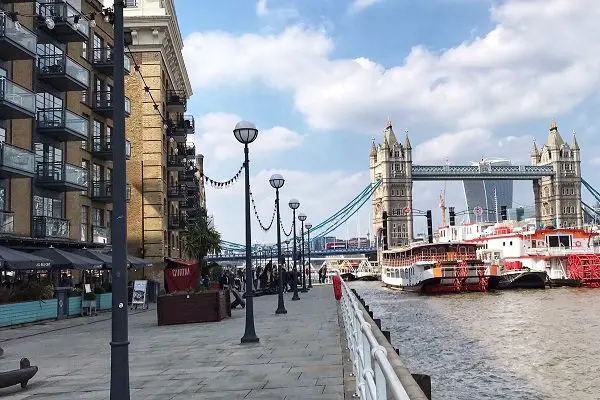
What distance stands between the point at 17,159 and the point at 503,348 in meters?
20.9

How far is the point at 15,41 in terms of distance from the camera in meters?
26.7

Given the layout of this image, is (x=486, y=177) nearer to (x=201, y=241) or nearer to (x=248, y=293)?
(x=201, y=241)

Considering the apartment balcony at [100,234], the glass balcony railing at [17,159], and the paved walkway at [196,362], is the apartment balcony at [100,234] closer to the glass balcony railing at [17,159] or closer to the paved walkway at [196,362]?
the glass balcony railing at [17,159]

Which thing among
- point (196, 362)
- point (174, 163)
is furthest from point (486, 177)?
point (196, 362)

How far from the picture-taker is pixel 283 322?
2069 centimetres

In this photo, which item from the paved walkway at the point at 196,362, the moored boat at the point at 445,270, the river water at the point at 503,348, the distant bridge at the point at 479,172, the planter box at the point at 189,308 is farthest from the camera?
the distant bridge at the point at 479,172

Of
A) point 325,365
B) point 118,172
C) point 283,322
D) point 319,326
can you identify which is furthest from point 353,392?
point 283,322

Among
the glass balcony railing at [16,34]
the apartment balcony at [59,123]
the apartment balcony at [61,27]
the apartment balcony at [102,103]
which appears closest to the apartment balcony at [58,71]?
the apartment balcony at [61,27]

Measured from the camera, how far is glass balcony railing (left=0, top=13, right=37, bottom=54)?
26219mm

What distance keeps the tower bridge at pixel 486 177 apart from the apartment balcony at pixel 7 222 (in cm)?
13860

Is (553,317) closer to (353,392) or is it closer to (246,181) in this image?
(246,181)

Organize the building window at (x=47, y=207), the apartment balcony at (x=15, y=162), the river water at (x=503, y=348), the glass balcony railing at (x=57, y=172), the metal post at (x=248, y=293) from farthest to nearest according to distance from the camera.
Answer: the glass balcony railing at (x=57, y=172), the building window at (x=47, y=207), the apartment balcony at (x=15, y=162), the metal post at (x=248, y=293), the river water at (x=503, y=348)

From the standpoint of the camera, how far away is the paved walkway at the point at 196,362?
368 inches

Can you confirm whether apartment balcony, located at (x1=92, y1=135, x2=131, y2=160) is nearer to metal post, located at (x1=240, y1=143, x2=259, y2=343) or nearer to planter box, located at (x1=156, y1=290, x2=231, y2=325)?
planter box, located at (x1=156, y1=290, x2=231, y2=325)
